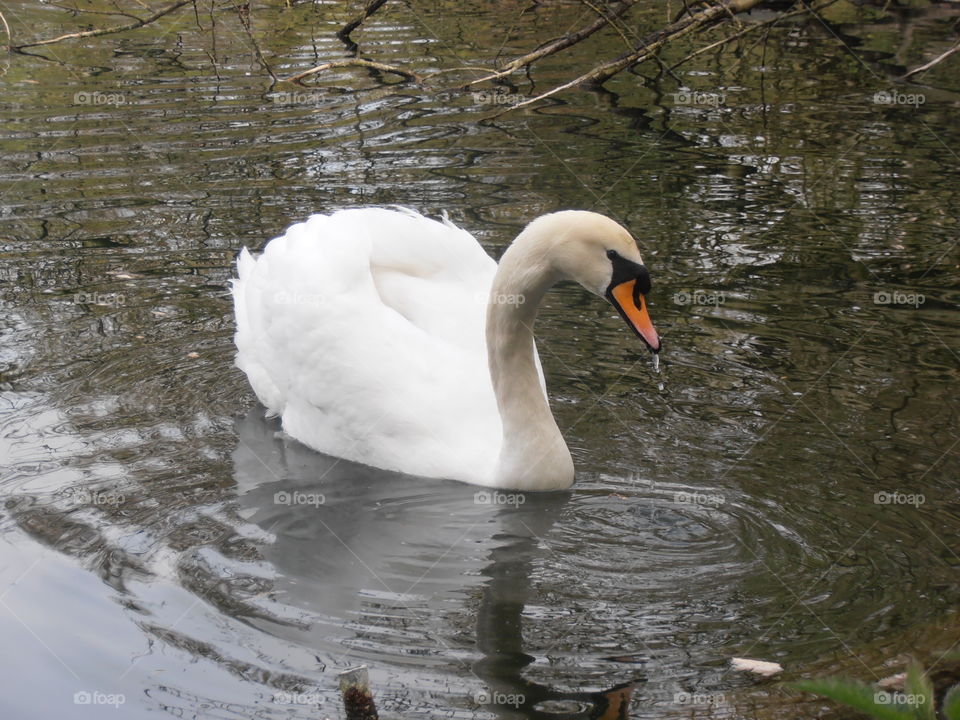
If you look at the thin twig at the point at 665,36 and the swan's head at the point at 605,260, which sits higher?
the thin twig at the point at 665,36

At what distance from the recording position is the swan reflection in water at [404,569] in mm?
4152

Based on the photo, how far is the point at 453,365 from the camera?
19.4ft

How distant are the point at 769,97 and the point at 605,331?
6.46m

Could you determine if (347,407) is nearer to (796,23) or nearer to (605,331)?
(605,331)

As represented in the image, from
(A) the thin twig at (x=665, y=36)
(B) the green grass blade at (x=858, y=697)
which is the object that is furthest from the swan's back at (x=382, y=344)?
(A) the thin twig at (x=665, y=36)

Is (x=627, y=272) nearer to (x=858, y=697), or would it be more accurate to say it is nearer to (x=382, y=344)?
(x=382, y=344)

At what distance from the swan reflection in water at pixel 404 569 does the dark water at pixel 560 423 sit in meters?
0.02

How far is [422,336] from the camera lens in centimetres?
597

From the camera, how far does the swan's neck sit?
5.45m

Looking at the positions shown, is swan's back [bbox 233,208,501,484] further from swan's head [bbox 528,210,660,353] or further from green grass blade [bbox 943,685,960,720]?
green grass blade [bbox 943,685,960,720]

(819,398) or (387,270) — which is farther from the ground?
(387,270)

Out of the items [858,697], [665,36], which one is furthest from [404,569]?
[665,36]

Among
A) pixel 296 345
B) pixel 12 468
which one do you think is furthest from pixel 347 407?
pixel 12 468

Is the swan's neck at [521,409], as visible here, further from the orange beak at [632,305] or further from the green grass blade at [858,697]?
the green grass blade at [858,697]
